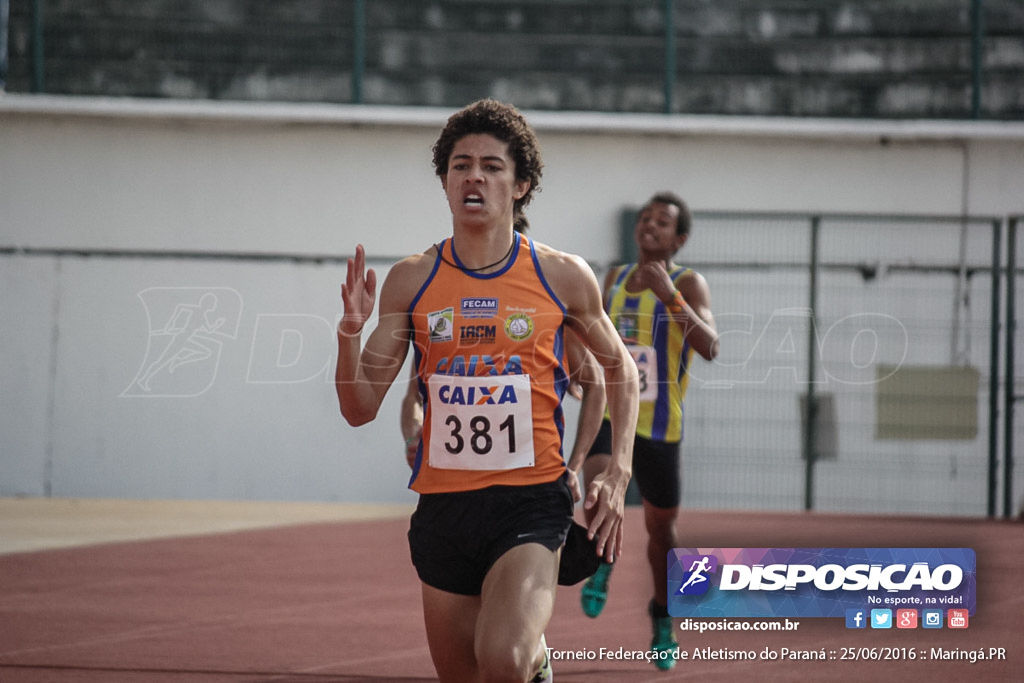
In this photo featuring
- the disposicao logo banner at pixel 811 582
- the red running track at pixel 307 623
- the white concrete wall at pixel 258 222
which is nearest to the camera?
the red running track at pixel 307 623

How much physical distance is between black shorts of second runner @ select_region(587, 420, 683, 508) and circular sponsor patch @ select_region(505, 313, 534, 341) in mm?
2525

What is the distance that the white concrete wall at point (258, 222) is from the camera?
1317cm

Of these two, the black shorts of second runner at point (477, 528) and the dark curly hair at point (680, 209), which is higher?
the dark curly hair at point (680, 209)

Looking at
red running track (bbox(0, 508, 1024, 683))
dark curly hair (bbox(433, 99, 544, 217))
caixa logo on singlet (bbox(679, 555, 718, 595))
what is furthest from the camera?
caixa logo on singlet (bbox(679, 555, 718, 595))

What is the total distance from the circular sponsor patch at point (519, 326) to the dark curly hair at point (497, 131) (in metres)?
0.50

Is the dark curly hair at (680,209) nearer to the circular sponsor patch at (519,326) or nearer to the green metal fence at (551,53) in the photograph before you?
the circular sponsor patch at (519,326)

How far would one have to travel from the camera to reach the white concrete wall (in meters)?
13.2

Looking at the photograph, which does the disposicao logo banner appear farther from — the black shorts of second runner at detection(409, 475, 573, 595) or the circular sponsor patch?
the circular sponsor patch

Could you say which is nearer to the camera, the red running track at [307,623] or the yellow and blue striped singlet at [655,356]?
the red running track at [307,623]

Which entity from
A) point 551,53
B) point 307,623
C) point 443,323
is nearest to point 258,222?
point 551,53

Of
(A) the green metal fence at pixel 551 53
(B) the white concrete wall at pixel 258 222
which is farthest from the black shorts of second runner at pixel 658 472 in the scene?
(A) the green metal fence at pixel 551 53

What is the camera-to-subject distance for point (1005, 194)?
13.3 meters

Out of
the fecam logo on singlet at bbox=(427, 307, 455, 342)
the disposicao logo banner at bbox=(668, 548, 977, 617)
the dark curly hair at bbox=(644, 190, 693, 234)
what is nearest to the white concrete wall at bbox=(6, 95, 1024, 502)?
the dark curly hair at bbox=(644, 190, 693, 234)

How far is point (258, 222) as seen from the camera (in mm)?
13219
